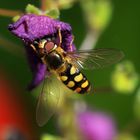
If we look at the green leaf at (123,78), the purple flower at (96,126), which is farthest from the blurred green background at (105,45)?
the green leaf at (123,78)

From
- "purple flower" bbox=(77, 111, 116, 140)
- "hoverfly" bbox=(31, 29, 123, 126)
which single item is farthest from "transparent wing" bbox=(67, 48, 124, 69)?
"purple flower" bbox=(77, 111, 116, 140)

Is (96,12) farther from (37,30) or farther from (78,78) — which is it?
(37,30)

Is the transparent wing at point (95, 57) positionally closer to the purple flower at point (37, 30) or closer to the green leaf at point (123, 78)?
the purple flower at point (37, 30)

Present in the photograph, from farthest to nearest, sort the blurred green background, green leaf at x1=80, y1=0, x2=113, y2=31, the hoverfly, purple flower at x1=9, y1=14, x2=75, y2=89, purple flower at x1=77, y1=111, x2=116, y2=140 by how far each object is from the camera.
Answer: the blurred green background, purple flower at x1=77, y1=111, x2=116, y2=140, green leaf at x1=80, y1=0, x2=113, y2=31, the hoverfly, purple flower at x1=9, y1=14, x2=75, y2=89

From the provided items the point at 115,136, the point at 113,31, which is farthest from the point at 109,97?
the point at 115,136

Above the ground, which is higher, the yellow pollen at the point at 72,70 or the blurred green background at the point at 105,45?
the yellow pollen at the point at 72,70

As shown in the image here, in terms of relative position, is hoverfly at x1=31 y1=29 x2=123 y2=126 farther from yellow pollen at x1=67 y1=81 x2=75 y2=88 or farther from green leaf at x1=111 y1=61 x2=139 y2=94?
green leaf at x1=111 y1=61 x2=139 y2=94
